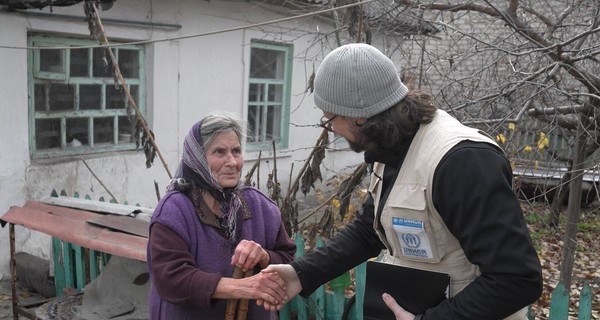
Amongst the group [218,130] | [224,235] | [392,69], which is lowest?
[224,235]

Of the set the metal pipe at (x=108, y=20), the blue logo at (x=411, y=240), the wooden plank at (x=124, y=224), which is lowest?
the wooden plank at (x=124, y=224)

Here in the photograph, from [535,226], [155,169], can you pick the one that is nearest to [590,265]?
[535,226]

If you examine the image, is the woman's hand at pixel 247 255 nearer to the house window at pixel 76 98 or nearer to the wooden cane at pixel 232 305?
the wooden cane at pixel 232 305

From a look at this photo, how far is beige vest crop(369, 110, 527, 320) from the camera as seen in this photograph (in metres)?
1.75

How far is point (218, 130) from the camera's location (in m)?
2.56

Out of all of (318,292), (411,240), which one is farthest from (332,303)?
(411,240)

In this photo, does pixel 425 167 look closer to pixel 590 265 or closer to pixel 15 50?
pixel 15 50

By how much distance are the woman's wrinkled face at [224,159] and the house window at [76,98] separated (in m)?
3.61

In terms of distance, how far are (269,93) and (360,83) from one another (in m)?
7.43

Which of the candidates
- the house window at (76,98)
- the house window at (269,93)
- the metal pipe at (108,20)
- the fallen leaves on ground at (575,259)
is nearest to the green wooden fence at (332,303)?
the fallen leaves on ground at (575,259)

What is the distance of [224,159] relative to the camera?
8.42 feet

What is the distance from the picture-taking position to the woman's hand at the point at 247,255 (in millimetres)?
2367

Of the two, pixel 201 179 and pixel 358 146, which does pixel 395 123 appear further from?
pixel 201 179

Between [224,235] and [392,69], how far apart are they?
1040 mm
